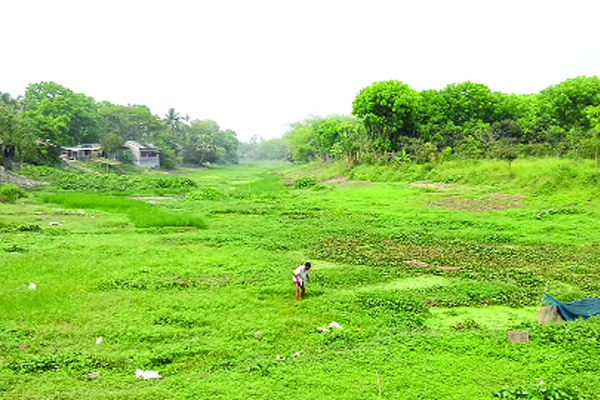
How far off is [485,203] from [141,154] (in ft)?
208

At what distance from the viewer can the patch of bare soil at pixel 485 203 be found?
29.6 meters

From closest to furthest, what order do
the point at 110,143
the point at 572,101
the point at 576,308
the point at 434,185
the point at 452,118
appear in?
the point at 576,308 < the point at 434,185 < the point at 572,101 < the point at 452,118 < the point at 110,143

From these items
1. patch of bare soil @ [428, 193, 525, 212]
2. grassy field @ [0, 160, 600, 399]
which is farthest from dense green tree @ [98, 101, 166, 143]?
patch of bare soil @ [428, 193, 525, 212]

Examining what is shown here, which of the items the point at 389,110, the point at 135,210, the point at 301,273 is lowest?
the point at 301,273

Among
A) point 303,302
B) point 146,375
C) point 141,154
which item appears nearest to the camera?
point 146,375

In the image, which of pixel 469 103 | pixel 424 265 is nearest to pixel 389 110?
pixel 469 103

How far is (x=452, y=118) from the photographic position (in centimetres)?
5950

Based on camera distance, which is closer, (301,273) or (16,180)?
(301,273)

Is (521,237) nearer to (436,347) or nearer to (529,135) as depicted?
(436,347)

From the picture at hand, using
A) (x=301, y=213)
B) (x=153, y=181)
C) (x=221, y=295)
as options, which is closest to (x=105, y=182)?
(x=153, y=181)

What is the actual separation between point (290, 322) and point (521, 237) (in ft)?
47.6

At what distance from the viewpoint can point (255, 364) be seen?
32.2 ft

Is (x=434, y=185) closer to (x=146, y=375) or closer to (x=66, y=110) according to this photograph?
(x=146, y=375)

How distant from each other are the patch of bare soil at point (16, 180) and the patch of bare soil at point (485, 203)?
110ft
